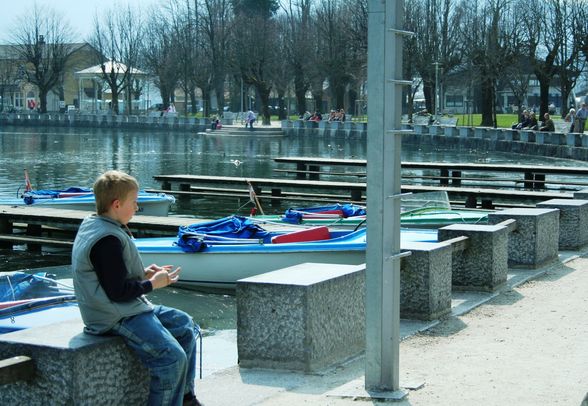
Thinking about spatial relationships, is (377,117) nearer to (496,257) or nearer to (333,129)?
(496,257)

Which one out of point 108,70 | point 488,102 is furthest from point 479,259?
point 108,70

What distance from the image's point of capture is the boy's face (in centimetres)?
561

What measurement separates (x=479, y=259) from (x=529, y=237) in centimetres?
171

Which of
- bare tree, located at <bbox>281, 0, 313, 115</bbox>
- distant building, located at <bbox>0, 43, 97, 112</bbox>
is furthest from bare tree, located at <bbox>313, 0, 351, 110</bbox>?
distant building, located at <bbox>0, 43, 97, 112</bbox>

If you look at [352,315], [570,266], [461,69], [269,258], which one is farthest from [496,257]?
[461,69]

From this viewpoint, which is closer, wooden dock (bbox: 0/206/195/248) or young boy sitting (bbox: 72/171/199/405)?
young boy sitting (bbox: 72/171/199/405)

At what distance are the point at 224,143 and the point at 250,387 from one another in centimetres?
6292

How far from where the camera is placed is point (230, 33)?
10200cm

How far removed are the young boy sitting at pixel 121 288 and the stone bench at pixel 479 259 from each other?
577 cm

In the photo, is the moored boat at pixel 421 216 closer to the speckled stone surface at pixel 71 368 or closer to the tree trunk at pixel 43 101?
the speckled stone surface at pixel 71 368

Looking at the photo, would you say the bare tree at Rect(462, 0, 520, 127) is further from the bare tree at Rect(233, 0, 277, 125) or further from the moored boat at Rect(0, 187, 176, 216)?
the moored boat at Rect(0, 187, 176, 216)

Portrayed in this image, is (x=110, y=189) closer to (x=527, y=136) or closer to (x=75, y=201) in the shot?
(x=75, y=201)

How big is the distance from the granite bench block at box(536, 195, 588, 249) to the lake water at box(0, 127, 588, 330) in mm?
4953

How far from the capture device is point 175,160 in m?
52.1
